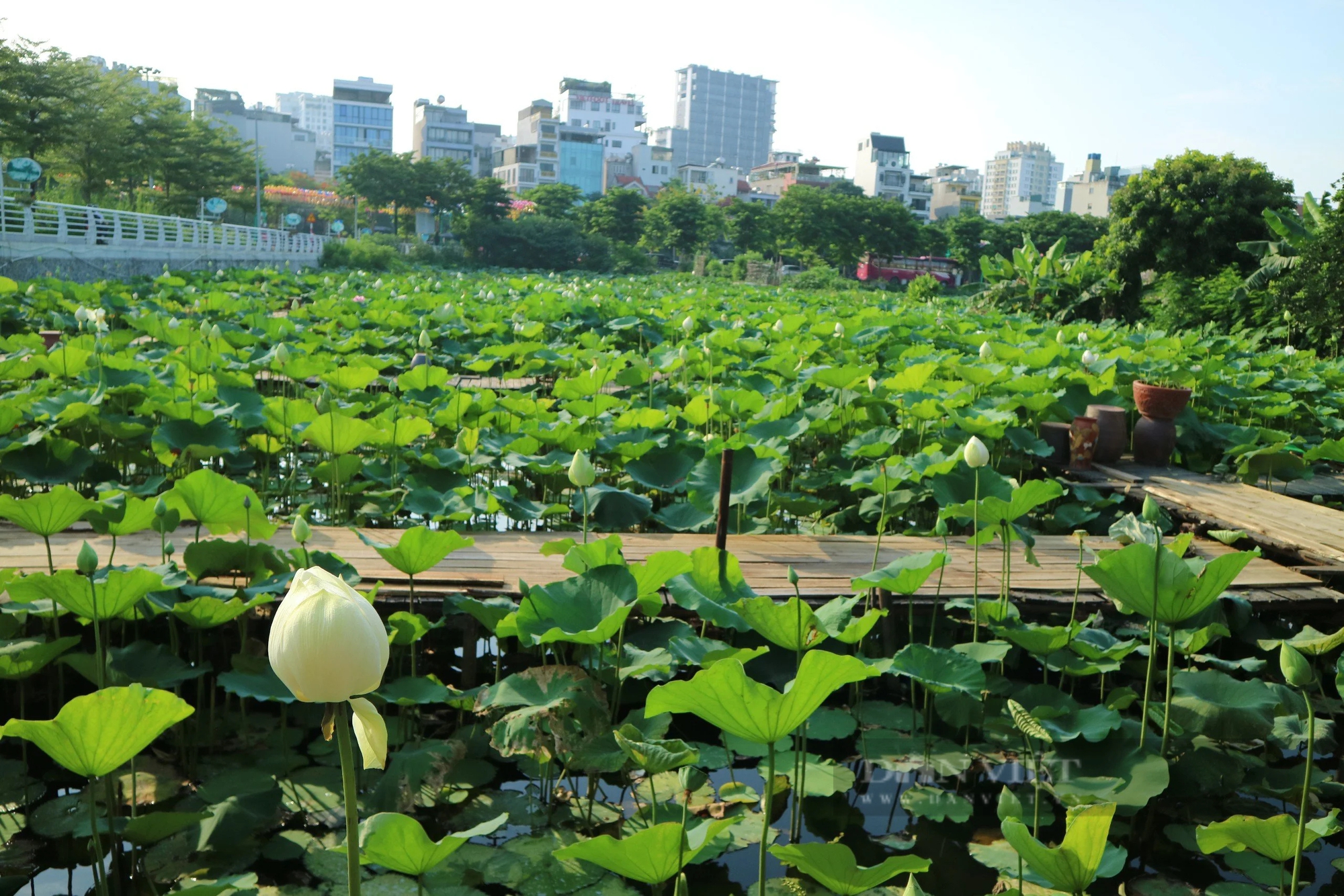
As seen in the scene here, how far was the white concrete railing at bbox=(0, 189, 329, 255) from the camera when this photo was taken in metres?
13.3

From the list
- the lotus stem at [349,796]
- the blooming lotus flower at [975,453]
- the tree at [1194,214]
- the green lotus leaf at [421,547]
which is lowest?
the green lotus leaf at [421,547]

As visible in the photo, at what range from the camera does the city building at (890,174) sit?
78188mm

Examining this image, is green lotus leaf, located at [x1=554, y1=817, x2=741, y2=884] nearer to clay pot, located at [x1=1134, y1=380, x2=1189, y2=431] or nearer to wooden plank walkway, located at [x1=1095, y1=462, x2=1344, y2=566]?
wooden plank walkway, located at [x1=1095, y1=462, x2=1344, y2=566]

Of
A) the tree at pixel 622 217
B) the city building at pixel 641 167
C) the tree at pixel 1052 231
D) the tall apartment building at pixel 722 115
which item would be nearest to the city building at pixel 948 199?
the city building at pixel 641 167

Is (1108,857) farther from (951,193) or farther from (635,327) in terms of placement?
(951,193)

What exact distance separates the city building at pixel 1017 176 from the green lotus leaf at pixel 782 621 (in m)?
164

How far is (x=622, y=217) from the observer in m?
40.8

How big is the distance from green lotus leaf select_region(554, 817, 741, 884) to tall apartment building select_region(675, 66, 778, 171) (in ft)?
524

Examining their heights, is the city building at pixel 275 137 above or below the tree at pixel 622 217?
above

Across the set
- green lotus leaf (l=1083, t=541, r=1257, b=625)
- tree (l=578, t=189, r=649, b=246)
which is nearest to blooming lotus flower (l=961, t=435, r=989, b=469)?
green lotus leaf (l=1083, t=541, r=1257, b=625)

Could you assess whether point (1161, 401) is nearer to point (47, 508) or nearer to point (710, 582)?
point (710, 582)

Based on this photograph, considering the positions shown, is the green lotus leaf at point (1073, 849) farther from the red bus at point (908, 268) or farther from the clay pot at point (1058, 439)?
the red bus at point (908, 268)

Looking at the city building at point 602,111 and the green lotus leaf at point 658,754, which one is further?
the city building at point 602,111

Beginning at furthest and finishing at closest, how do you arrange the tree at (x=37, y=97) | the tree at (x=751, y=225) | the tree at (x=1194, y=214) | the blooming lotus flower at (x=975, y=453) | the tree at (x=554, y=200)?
the tree at (x=554, y=200) → the tree at (x=751, y=225) → the tree at (x=37, y=97) → the tree at (x=1194, y=214) → the blooming lotus flower at (x=975, y=453)
